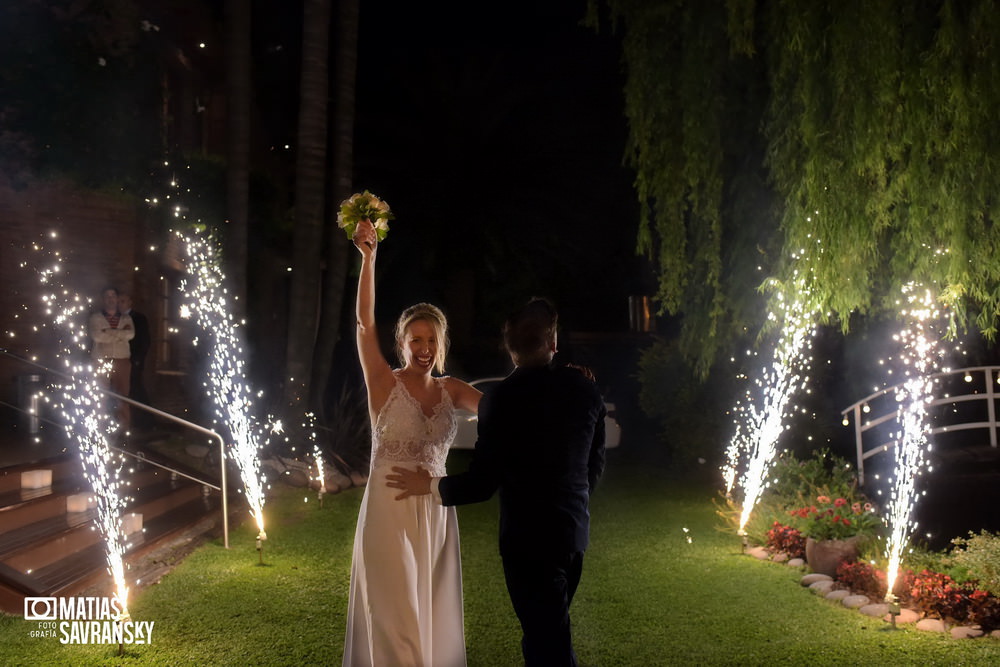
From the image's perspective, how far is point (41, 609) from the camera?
6.29m

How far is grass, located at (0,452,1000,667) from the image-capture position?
571 centimetres

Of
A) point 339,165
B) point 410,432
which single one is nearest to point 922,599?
point 410,432

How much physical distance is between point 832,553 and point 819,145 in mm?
3415

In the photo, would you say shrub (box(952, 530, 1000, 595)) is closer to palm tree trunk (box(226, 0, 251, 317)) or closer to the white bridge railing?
the white bridge railing

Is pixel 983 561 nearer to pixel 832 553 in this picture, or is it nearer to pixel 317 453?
pixel 832 553

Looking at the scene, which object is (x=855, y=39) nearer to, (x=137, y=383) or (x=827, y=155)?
(x=827, y=155)

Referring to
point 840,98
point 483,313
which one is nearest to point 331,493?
point 840,98

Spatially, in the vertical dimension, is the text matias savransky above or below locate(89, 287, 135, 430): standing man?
below

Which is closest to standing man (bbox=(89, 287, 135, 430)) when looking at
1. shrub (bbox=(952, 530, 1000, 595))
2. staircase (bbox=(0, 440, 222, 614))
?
staircase (bbox=(0, 440, 222, 614))

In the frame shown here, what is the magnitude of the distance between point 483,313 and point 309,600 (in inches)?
827

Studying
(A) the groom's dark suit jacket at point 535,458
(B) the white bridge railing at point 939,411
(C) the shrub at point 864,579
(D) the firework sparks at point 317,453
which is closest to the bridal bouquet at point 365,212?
(A) the groom's dark suit jacket at point 535,458

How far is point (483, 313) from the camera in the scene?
27.9m

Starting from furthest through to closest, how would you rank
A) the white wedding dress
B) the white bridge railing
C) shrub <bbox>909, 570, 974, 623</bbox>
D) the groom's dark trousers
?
the white bridge railing
shrub <bbox>909, 570, 974, 623</bbox>
the white wedding dress
the groom's dark trousers

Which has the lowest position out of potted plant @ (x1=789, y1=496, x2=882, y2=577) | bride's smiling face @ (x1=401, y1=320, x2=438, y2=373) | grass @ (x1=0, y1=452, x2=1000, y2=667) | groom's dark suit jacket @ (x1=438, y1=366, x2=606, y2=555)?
grass @ (x1=0, y1=452, x2=1000, y2=667)
